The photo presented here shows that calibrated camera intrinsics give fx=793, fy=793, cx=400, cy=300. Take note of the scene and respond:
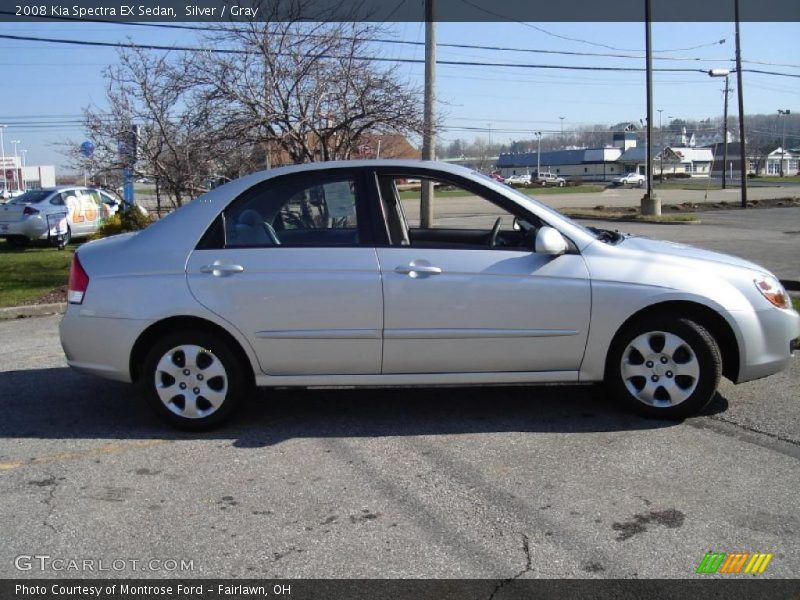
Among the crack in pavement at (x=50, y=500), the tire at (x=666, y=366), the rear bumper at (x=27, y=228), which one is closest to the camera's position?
the crack in pavement at (x=50, y=500)

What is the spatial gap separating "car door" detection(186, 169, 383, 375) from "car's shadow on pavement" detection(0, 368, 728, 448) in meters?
0.47

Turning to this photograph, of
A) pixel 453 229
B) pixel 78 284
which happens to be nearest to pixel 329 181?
pixel 453 229

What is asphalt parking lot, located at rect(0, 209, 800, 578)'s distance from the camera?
354 centimetres

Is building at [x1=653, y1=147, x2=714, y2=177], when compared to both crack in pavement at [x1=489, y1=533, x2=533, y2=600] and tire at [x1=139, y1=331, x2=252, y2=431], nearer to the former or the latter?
tire at [x1=139, y1=331, x2=252, y2=431]

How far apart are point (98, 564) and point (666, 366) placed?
356cm

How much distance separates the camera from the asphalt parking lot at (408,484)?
3545 mm

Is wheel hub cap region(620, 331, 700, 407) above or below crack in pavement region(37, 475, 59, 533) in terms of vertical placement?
above

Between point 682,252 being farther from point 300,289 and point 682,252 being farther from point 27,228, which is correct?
point 27,228

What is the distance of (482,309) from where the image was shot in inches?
198

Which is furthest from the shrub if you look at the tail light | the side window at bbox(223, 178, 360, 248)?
the side window at bbox(223, 178, 360, 248)

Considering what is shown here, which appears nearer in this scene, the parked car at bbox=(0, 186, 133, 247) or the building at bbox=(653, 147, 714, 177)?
the parked car at bbox=(0, 186, 133, 247)

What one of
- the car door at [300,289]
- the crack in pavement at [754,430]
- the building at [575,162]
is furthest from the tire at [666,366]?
the building at [575,162]

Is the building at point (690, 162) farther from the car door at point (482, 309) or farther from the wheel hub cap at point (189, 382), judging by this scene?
the wheel hub cap at point (189, 382)

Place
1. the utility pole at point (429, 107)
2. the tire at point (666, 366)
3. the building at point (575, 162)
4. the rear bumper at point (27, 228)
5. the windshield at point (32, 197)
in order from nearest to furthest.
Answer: the tire at point (666, 366), the utility pole at point (429, 107), the rear bumper at point (27, 228), the windshield at point (32, 197), the building at point (575, 162)
